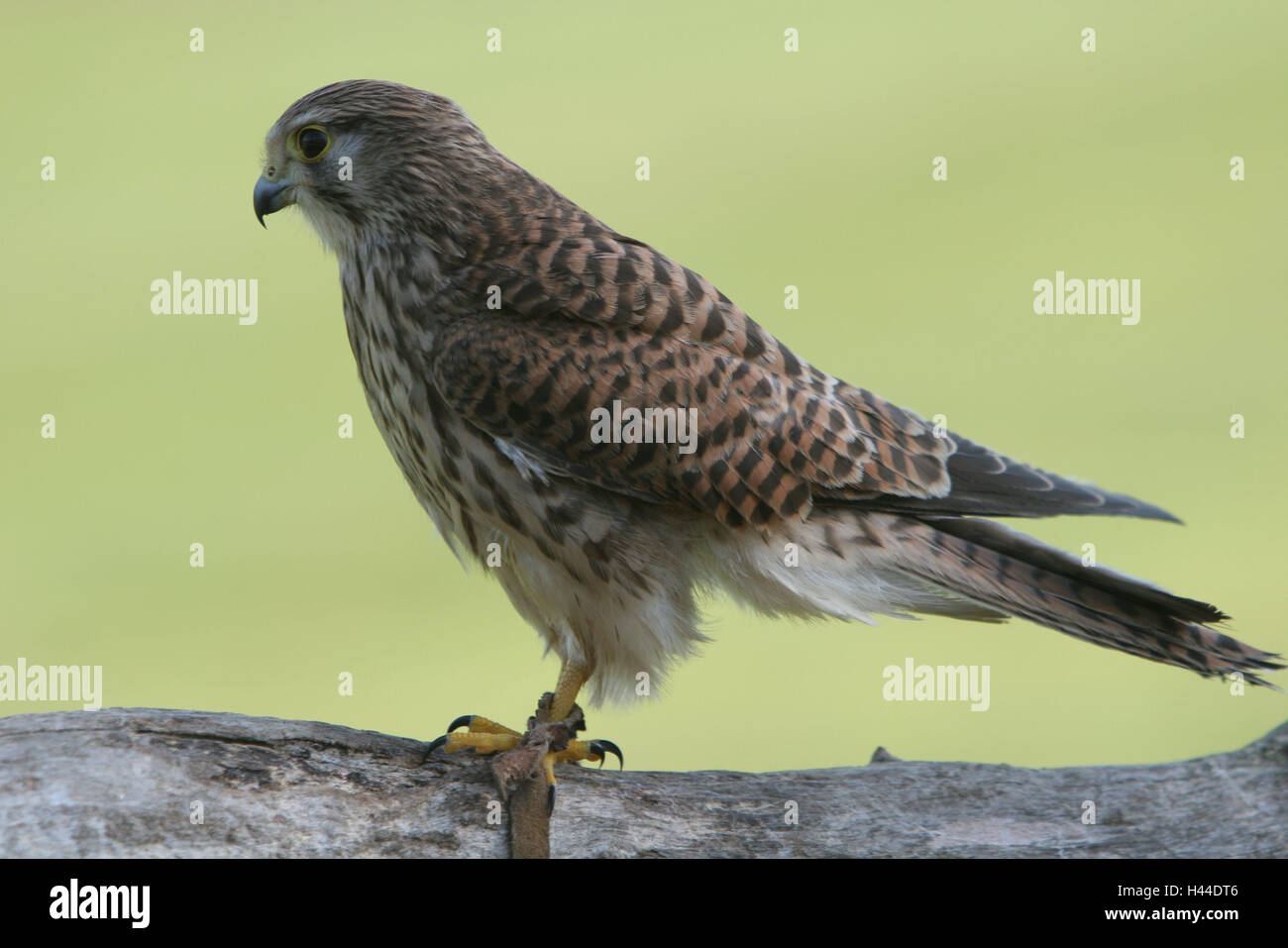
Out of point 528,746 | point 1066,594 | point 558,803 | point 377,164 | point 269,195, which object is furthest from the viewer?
point 269,195

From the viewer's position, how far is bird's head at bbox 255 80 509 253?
3473 millimetres

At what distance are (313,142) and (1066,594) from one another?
2.31 meters

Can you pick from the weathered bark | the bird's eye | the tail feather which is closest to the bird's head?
the bird's eye

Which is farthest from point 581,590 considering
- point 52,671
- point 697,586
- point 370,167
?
point 52,671

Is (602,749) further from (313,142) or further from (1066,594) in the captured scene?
(313,142)

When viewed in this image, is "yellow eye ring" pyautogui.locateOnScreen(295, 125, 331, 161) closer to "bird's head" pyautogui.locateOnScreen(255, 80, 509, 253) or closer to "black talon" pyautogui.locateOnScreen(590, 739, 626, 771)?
"bird's head" pyautogui.locateOnScreen(255, 80, 509, 253)

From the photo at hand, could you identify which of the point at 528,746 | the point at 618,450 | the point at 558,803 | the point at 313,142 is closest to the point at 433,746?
the point at 528,746

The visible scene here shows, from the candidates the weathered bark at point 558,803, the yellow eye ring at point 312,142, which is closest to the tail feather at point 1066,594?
the weathered bark at point 558,803

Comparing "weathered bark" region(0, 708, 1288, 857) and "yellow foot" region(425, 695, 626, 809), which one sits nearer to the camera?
"weathered bark" region(0, 708, 1288, 857)

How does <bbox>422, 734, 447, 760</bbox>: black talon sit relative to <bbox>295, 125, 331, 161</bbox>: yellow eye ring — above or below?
below

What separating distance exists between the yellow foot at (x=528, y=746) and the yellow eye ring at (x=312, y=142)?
157 cm

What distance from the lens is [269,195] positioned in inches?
143

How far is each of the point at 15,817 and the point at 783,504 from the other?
1.82 m

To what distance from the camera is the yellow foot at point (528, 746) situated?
2.99m
